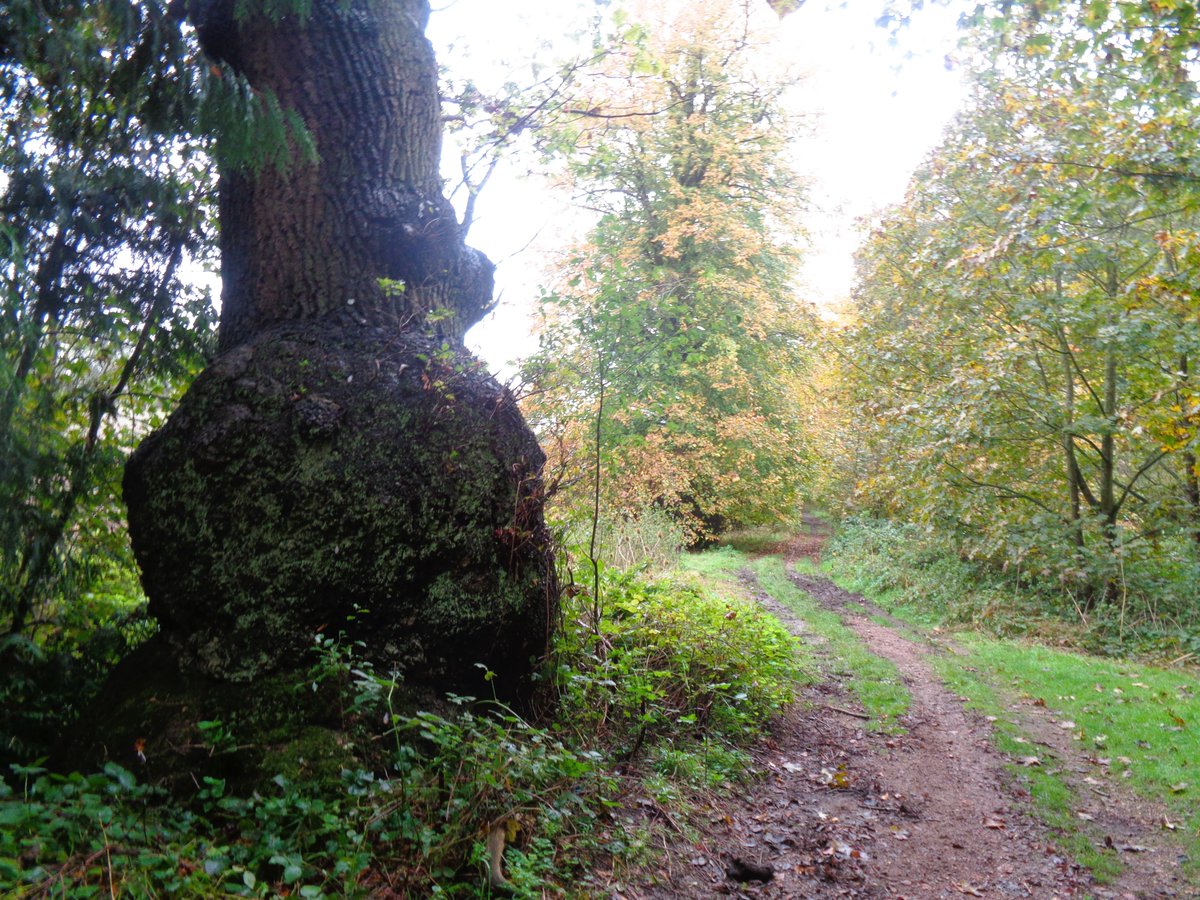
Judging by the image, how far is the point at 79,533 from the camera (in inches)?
181

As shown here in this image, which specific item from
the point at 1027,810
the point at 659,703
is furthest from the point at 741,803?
the point at 1027,810

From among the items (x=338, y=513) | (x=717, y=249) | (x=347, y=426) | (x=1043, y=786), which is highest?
(x=717, y=249)

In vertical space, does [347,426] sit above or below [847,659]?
above

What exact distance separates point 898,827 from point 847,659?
5355 millimetres

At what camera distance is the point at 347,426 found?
4.48m

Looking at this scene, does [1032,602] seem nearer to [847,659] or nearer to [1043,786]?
[847,659]

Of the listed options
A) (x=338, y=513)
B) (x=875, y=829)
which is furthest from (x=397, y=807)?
(x=875, y=829)

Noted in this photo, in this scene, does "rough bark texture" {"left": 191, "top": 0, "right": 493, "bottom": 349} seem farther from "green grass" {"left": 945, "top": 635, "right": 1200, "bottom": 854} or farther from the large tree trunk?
"green grass" {"left": 945, "top": 635, "right": 1200, "bottom": 854}

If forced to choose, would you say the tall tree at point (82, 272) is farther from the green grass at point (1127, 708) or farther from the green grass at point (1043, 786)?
the green grass at point (1127, 708)

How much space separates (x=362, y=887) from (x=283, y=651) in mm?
1323

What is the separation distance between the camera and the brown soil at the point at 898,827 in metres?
4.36

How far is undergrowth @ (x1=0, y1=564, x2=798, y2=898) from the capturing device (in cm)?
288

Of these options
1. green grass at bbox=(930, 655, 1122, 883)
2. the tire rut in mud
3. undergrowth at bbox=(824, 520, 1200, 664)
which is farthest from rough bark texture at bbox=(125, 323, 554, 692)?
undergrowth at bbox=(824, 520, 1200, 664)

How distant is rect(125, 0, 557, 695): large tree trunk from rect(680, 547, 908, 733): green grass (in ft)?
14.8
